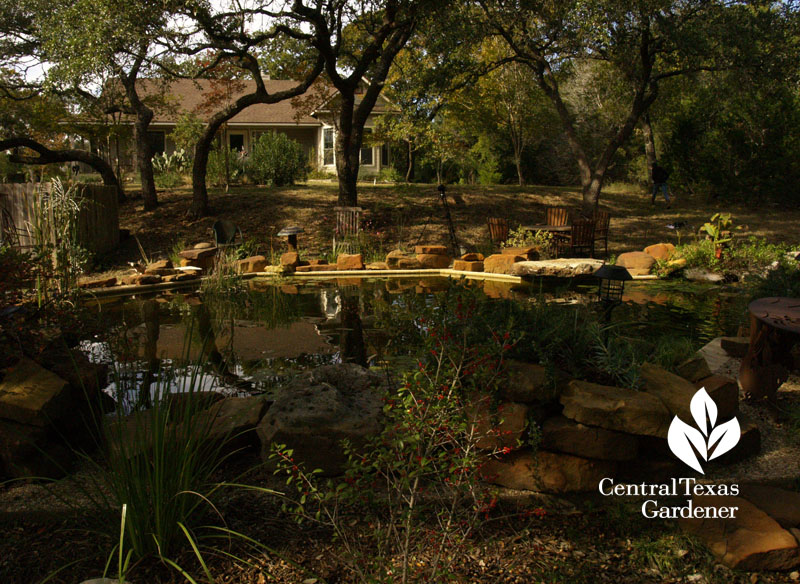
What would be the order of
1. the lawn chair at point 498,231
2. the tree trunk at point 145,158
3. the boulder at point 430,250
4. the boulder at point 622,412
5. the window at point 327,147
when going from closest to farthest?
the boulder at point 622,412 → the boulder at point 430,250 → the lawn chair at point 498,231 → the tree trunk at point 145,158 → the window at point 327,147

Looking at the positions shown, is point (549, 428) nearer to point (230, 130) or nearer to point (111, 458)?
point (111, 458)

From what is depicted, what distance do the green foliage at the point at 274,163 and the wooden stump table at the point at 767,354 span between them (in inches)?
705

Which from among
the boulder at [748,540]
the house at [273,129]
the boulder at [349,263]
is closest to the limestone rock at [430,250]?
the boulder at [349,263]

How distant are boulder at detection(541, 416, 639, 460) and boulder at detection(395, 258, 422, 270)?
8.00m

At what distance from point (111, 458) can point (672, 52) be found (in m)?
14.7

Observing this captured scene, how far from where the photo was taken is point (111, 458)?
2494 millimetres

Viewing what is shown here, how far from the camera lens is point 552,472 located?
10.3 ft

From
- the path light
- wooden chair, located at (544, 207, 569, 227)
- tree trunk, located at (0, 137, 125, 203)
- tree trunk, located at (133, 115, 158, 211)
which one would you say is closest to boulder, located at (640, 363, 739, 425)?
the path light

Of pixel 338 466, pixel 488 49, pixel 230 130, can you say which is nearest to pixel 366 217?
pixel 488 49

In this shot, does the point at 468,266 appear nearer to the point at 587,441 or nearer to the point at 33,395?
the point at 587,441

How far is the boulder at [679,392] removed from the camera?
324 centimetres

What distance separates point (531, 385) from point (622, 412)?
446 mm

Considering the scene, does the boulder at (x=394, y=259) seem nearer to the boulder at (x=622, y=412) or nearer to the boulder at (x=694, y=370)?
the boulder at (x=694, y=370)

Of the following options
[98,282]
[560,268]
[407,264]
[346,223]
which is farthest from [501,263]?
[98,282]
